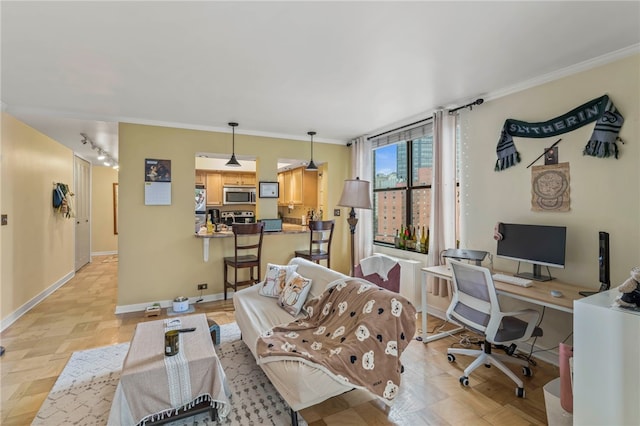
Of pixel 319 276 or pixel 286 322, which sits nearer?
pixel 286 322

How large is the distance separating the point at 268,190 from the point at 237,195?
6.49ft

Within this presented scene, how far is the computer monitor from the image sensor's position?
97.2 inches

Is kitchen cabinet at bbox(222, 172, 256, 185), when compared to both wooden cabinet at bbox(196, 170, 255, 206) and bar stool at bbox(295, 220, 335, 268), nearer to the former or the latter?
wooden cabinet at bbox(196, 170, 255, 206)

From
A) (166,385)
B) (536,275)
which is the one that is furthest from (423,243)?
(166,385)

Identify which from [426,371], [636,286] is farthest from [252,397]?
[636,286]

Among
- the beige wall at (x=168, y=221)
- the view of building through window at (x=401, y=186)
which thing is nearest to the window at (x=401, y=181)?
the view of building through window at (x=401, y=186)

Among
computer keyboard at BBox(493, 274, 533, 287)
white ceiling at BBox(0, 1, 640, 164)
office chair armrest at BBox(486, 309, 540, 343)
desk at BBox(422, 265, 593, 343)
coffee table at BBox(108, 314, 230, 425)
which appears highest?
white ceiling at BBox(0, 1, 640, 164)

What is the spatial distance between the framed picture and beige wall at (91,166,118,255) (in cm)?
550

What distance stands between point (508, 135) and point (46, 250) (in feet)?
20.7

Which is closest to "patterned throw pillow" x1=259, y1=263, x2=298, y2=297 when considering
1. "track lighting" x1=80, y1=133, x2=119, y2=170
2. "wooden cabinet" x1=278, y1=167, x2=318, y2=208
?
"wooden cabinet" x1=278, y1=167, x2=318, y2=208

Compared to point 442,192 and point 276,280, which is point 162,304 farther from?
point 442,192

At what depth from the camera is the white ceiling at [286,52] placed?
1.81 meters

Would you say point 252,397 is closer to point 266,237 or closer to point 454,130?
point 266,237

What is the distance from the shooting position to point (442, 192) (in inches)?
139
